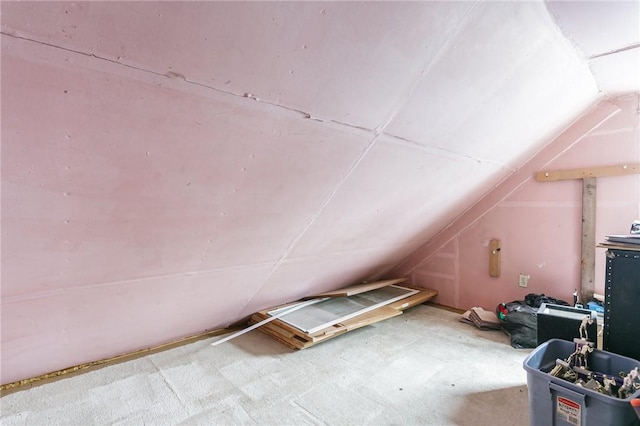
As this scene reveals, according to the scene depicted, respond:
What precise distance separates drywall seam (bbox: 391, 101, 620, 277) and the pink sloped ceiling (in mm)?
85

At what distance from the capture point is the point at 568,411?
1.40 metres

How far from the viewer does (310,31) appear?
116cm

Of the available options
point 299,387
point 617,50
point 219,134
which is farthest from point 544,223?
point 219,134

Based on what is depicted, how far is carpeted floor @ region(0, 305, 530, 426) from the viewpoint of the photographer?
1.81 metres

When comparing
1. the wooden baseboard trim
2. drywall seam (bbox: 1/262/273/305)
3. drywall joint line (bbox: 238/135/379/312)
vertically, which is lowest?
the wooden baseboard trim

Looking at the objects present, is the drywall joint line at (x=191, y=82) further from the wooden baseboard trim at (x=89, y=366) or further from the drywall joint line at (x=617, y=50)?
the wooden baseboard trim at (x=89, y=366)

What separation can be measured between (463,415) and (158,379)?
1.87 metres

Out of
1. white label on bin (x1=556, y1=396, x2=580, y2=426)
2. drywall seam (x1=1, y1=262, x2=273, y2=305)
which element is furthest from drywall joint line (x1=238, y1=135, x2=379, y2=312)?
white label on bin (x1=556, y1=396, x2=580, y2=426)

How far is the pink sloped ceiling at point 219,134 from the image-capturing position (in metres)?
1.02

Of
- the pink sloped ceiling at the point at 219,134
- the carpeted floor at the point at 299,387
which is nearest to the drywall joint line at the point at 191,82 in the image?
the pink sloped ceiling at the point at 219,134

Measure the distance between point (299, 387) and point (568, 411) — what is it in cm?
139

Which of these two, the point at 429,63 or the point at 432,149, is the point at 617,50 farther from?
the point at 429,63

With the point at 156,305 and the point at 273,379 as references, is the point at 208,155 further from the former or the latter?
the point at 273,379

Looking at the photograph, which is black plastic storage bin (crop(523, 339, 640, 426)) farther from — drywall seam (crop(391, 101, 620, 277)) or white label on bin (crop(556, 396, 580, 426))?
drywall seam (crop(391, 101, 620, 277))
